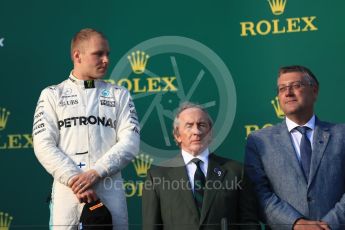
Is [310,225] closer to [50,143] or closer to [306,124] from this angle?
[306,124]

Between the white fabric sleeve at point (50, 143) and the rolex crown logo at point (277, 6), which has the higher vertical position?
the rolex crown logo at point (277, 6)

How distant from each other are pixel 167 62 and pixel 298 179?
1.09m

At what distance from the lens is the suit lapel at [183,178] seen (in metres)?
3.00

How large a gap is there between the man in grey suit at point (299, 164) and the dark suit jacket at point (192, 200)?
0.10 metres

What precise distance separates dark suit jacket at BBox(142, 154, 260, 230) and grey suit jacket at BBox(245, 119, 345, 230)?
0.09 metres

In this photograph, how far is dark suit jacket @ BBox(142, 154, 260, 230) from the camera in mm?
2992

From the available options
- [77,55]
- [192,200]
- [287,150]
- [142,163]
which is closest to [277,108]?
[287,150]

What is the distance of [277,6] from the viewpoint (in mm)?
3795

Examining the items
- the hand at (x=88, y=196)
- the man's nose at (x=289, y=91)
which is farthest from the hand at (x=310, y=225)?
the hand at (x=88, y=196)

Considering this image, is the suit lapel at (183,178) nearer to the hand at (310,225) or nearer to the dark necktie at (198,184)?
the dark necktie at (198,184)

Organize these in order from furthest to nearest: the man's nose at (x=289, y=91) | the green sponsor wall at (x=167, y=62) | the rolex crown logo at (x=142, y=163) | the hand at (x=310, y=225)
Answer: the rolex crown logo at (x=142, y=163) → the green sponsor wall at (x=167, y=62) → the man's nose at (x=289, y=91) → the hand at (x=310, y=225)

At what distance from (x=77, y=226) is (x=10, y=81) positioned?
1240 millimetres

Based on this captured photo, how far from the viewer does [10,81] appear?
157 inches

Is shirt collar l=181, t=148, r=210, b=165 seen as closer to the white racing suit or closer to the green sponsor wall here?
the white racing suit
